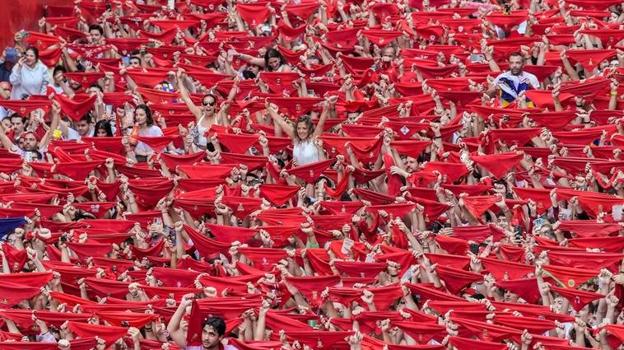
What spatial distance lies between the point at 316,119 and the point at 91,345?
568cm

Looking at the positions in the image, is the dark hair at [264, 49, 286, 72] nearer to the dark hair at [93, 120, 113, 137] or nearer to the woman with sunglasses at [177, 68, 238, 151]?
the woman with sunglasses at [177, 68, 238, 151]

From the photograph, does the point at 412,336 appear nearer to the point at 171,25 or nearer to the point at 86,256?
the point at 86,256

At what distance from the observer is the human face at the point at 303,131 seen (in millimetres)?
22797

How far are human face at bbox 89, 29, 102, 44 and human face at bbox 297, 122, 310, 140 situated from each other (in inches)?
204

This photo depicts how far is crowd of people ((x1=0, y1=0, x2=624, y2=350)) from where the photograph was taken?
19188 mm

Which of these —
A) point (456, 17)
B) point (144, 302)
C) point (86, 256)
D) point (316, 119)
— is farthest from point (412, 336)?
point (456, 17)

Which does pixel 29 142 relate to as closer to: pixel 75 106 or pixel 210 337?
pixel 75 106

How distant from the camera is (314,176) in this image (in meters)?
22.5

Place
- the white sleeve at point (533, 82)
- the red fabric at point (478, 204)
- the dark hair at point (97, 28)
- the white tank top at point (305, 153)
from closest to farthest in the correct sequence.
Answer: the red fabric at point (478, 204)
the white tank top at point (305, 153)
the white sleeve at point (533, 82)
the dark hair at point (97, 28)

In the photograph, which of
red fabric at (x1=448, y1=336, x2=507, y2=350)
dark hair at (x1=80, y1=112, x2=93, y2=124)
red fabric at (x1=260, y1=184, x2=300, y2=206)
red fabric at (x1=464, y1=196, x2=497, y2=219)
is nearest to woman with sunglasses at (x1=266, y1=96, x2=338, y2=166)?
red fabric at (x1=260, y1=184, x2=300, y2=206)

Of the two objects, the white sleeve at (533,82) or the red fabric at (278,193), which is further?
the white sleeve at (533,82)

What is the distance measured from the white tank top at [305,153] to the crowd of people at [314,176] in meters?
0.07

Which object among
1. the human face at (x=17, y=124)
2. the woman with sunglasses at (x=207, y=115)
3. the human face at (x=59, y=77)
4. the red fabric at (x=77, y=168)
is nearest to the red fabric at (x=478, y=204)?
the woman with sunglasses at (x=207, y=115)

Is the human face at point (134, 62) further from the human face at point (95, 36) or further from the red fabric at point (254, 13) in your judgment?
the red fabric at point (254, 13)
